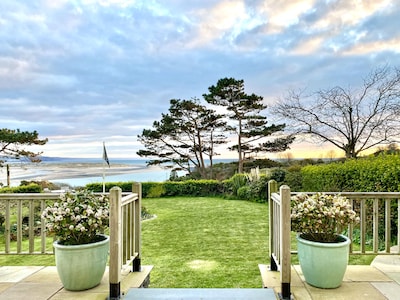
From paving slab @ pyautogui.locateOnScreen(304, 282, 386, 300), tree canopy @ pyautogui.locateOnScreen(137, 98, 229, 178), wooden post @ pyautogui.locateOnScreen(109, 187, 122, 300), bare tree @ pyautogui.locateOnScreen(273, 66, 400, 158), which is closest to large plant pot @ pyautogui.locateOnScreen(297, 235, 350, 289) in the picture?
paving slab @ pyautogui.locateOnScreen(304, 282, 386, 300)

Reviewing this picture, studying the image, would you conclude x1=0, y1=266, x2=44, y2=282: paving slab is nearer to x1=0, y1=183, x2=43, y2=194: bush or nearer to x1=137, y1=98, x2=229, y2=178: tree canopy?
x1=0, y1=183, x2=43, y2=194: bush

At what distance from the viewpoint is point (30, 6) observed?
5.17 m

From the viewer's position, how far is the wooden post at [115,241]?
2246mm

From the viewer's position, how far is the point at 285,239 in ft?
7.39

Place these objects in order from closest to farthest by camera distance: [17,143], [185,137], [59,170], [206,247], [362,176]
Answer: [206,247] < [362,176] < [17,143] < [59,170] < [185,137]

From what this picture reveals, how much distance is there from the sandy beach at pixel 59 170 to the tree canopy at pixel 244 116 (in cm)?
592

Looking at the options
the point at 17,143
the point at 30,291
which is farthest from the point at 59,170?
the point at 30,291

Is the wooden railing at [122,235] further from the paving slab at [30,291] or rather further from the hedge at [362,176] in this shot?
the hedge at [362,176]

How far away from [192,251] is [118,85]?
674cm

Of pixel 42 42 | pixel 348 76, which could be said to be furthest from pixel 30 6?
pixel 348 76

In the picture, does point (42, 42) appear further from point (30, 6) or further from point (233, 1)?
point (233, 1)

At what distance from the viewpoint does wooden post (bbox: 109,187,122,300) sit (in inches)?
88.4

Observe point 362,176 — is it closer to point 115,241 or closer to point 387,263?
point 387,263

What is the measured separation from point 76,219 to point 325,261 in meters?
2.10
